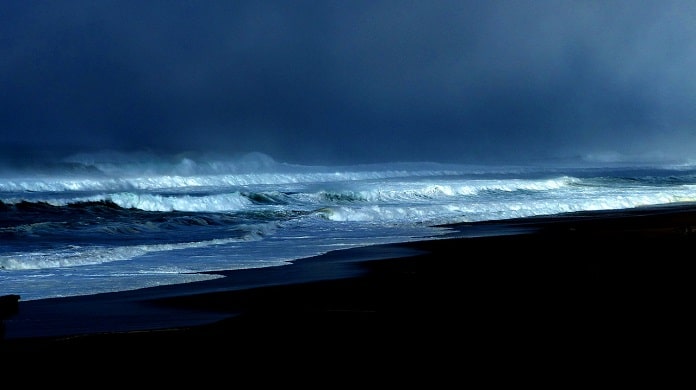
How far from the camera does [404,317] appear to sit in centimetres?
627

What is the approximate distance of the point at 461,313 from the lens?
6352mm

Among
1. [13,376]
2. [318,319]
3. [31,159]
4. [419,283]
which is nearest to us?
[13,376]

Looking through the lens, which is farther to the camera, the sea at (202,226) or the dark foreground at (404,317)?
the sea at (202,226)

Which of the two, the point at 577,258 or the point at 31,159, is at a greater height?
the point at 31,159

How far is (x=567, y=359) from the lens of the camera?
478 centimetres

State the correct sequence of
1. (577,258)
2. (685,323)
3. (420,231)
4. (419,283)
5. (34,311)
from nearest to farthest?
1. (685,323)
2. (34,311)
3. (419,283)
4. (577,258)
5. (420,231)

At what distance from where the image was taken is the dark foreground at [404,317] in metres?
4.98

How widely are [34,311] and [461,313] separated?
3.33 m

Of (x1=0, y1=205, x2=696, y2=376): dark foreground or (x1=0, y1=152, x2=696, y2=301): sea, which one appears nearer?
(x1=0, y1=205, x2=696, y2=376): dark foreground

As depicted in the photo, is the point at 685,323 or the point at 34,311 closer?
the point at 685,323

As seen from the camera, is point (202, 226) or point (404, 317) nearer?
point (404, 317)

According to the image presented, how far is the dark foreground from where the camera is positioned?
498cm

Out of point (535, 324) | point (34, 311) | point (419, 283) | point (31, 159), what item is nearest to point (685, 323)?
point (535, 324)

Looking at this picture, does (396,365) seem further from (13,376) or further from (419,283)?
(419,283)
